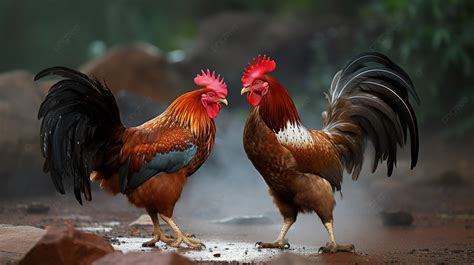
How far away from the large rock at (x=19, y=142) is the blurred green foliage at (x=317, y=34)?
572 cm

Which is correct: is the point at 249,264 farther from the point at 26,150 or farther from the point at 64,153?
the point at 26,150

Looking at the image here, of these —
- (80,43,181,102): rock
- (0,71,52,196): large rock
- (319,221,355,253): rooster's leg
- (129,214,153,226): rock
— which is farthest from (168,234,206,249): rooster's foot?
(80,43,181,102): rock

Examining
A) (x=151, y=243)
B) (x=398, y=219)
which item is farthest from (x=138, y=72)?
(x=151, y=243)

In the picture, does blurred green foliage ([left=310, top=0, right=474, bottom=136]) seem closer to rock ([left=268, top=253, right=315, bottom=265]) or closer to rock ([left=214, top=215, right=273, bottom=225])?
Result: rock ([left=214, top=215, right=273, bottom=225])

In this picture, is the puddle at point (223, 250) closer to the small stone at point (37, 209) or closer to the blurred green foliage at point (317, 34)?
the small stone at point (37, 209)

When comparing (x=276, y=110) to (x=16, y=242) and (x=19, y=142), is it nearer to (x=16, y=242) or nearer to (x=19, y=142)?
(x=16, y=242)

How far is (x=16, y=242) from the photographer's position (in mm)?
6477

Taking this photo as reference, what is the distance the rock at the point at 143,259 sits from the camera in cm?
535

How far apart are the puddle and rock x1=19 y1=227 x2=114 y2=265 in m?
1.21

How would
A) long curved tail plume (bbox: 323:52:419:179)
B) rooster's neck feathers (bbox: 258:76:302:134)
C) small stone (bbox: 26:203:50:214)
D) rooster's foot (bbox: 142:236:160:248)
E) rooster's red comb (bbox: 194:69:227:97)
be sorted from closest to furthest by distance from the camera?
rooster's neck feathers (bbox: 258:76:302:134) → rooster's foot (bbox: 142:236:160:248) → rooster's red comb (bbox: 194:69:227:97) → long curved tail plume (bbox: 323:52:419:179) → small stone (bbox: 26:203:50:214)

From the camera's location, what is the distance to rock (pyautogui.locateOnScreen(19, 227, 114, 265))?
227 inches

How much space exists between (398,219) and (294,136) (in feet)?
10.5

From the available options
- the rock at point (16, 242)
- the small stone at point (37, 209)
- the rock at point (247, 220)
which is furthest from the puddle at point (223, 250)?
the small stone at point (37, 209)

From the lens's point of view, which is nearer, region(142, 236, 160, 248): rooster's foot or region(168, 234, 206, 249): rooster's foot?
region(168, 234, 206, 249): rooster's foot
